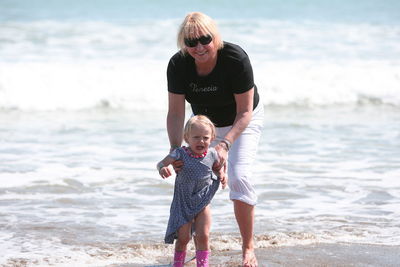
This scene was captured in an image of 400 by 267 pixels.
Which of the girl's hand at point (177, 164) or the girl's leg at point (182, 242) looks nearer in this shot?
the girl's hand at point (177, 164)

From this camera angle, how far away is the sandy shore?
15.7ft

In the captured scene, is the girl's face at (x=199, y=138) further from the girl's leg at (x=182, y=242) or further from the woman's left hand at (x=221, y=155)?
the girl's leg at (x=182, y=242)

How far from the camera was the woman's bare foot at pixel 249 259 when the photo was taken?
464cm

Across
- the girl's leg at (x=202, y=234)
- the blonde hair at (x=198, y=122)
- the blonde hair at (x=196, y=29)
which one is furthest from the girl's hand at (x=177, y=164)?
the blonde hair at (x=196, y=29)

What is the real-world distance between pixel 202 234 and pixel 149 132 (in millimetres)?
5970

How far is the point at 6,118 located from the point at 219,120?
7.70 metres

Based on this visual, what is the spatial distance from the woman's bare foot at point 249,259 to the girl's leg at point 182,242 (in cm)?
41

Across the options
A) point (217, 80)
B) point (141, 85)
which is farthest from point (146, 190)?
point (141, 85)

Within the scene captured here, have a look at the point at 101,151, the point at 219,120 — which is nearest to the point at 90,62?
the point at 101,151

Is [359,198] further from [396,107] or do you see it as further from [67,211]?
[396,107]

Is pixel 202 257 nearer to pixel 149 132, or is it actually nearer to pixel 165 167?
pixel 165 167

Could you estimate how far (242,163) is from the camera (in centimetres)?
457

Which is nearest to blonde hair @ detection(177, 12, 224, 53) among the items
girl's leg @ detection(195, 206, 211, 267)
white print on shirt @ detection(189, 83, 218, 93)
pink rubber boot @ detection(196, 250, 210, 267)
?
white print on shirt @ detection(189, 83, 218, 93)

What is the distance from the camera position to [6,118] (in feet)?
38.1
